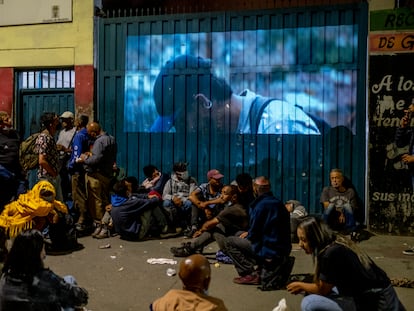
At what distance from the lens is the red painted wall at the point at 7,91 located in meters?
10.0

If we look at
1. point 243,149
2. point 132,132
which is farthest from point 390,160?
point 132,132

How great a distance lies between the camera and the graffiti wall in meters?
7.74

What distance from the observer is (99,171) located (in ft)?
27.3

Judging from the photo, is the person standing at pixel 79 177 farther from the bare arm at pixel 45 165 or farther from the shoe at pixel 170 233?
the shoe at pixel 170 233

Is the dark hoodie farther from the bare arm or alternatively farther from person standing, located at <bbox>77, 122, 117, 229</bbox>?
the bare arm

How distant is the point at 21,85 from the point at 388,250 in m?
7.22

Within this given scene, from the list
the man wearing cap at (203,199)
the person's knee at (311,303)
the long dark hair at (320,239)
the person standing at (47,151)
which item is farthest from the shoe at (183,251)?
the long dark hair at (320,239)

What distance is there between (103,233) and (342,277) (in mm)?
4880

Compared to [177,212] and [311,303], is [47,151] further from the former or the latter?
[311,303]

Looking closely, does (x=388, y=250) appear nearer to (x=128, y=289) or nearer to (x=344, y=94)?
(x=344, y=94)

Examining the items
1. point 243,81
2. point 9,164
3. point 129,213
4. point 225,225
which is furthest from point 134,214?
point 243,81

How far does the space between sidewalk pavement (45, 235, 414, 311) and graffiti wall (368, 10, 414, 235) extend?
0.38m

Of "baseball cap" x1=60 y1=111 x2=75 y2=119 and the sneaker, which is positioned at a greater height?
"baseball cap" x1=60 y1=111 x2=75 y2=119

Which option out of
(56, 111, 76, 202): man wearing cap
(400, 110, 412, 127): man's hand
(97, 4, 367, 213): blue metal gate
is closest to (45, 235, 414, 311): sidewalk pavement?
(56, 111, 76, 202): man wearing cap
